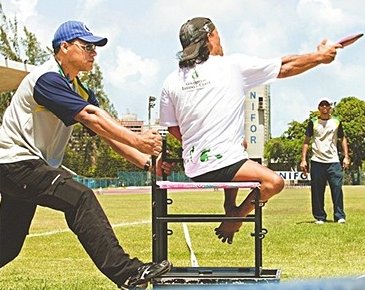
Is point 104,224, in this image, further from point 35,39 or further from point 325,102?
point 35,39

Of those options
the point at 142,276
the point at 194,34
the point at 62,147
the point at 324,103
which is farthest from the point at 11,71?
the point at 142,276

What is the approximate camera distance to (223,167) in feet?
21.0

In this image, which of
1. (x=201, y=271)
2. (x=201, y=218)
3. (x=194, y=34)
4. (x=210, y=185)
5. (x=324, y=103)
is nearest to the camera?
(x=210, y=185)

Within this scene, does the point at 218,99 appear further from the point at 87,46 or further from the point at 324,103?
the point at 324,103

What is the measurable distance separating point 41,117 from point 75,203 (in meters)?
0.59

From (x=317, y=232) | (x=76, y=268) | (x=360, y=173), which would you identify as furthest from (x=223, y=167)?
(x=360, y=173)

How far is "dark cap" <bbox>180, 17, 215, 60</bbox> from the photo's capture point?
6.59m

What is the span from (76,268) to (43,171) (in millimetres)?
3605

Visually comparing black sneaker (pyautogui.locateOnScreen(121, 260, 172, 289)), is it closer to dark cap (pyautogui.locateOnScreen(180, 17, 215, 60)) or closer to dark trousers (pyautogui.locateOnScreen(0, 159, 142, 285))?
dark trousers (pyautogui.locateOnScreen(0, 159, 142, 285))

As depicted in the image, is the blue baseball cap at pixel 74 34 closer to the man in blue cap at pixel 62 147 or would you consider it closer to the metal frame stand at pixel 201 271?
the man in blue cap at pixel 62 147

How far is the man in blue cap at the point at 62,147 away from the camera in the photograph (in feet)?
18.2

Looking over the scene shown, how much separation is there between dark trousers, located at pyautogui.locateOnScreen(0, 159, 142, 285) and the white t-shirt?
107 centimetres

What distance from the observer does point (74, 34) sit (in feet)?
19.8

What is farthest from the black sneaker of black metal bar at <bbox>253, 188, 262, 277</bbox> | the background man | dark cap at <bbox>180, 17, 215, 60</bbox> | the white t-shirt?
the background man
